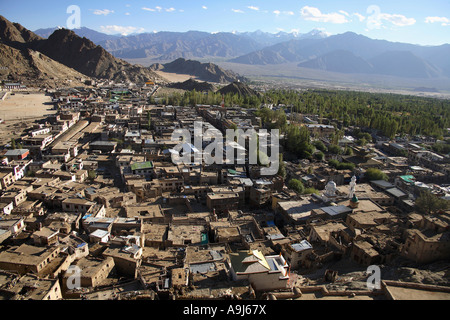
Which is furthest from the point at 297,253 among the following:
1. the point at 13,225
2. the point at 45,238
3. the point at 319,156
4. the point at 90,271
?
the point at 319,156

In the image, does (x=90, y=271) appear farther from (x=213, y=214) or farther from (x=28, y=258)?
(x=213, y=214)

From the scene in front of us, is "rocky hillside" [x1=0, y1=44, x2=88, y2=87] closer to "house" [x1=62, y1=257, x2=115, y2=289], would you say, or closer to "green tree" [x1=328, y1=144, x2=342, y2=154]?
"green tree" [x1=328, y1=144, x2=342, y2=154]

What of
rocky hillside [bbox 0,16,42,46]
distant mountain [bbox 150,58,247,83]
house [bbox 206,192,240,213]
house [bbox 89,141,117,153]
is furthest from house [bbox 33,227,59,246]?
distant mountain [bbox 150,58,247,83]

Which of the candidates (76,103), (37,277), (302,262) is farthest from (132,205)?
(76,103)

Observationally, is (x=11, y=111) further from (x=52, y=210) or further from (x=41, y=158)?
(x=52, y=210)

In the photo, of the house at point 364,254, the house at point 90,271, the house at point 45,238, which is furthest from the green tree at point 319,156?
the house at point 45,238
